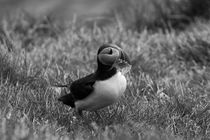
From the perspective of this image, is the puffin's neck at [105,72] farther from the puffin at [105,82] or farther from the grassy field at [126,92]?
the grassy field at [126,92]

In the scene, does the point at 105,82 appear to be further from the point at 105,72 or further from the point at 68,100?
the point at 68,100

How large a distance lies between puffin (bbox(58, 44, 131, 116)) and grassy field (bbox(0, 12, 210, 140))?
214 millimetres

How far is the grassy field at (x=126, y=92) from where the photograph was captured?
421 cm

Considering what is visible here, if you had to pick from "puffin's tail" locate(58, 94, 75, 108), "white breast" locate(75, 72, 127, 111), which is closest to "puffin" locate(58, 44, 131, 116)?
"white breast" locate(75, 72, 127, 111)

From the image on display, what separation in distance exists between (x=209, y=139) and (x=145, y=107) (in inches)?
28.2

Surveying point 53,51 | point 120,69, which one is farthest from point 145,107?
point 53,51

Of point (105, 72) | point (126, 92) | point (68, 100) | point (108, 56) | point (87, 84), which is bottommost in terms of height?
point (126, 92)

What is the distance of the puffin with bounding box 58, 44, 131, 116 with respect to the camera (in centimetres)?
429

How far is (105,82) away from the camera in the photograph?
4309mm

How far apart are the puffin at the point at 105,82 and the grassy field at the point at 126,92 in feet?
0.70

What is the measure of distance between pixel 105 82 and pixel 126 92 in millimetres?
1123

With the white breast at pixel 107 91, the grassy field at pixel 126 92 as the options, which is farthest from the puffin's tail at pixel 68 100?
the white breast at pixel 107 91

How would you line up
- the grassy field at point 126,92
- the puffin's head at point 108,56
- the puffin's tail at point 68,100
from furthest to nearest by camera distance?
the puffin's tail at point 68,100, the puffin's head at point 108,56, the grassy field at point 126,92

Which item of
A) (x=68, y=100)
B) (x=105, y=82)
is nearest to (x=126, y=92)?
(x=68, y=100)
